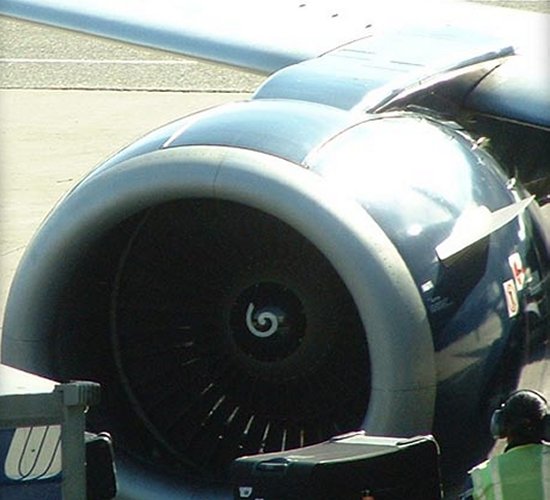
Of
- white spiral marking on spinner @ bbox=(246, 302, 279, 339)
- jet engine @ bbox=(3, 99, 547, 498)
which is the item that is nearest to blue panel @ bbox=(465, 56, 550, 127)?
jet engine @ bbox=(3, 99, 547, 498)

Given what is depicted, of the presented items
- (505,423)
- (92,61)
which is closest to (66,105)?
(92,61)

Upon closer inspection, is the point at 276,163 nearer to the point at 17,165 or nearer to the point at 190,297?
the point at 190,297

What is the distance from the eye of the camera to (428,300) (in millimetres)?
6023

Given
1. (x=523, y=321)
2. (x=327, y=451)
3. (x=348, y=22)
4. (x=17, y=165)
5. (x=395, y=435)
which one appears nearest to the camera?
(x=327, y=451)

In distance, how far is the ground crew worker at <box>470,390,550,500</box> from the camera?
513 cm

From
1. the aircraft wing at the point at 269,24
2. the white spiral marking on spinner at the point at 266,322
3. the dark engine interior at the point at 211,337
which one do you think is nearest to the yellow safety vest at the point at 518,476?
the dark engine interior at the point at 211,337

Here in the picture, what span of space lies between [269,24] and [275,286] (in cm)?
256

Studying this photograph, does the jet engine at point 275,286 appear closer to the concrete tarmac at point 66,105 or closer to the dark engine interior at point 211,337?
the dark engine interior at point 211,337

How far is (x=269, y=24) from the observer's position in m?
8.88

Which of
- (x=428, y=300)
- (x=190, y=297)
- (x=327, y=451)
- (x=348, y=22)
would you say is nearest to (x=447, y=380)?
(x=428, y=300)

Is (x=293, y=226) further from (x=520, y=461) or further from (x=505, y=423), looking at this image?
(x=520, y=461)

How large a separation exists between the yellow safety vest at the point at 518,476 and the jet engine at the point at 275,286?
752mm

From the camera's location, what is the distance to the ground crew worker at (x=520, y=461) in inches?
202

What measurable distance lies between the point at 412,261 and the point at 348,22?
2798 mm
